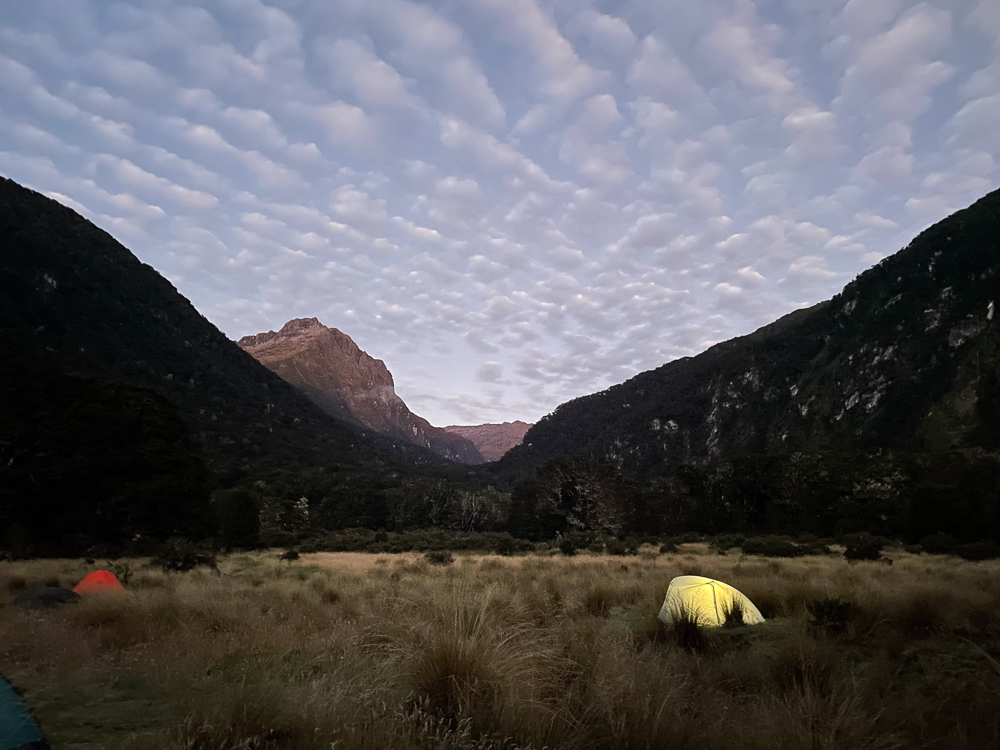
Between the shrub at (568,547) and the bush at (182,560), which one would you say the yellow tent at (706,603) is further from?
the shrub at (568,547)

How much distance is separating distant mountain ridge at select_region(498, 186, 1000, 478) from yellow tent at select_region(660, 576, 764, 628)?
2583 inches

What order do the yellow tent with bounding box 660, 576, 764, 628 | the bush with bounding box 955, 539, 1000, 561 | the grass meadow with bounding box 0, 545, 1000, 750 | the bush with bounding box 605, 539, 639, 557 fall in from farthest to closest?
the bush with bounding box 605, 539, 639, 557 < the bush with bounding box 955, 539, 1000, 561 < the yellow tent with bounding box 660, 576, 764, 628 < the grass meadow with bounding box 0, 545, 1000, 750

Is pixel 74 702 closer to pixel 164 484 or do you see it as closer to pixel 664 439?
pixel 164 484

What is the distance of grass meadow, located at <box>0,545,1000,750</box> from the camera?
2600 mm

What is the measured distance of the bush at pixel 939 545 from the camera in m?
22.7

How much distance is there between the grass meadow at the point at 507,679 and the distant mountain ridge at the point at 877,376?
221 feet

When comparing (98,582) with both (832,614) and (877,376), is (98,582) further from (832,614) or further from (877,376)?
(877,376)

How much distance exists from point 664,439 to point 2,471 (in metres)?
174

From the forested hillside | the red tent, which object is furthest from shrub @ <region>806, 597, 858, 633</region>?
the forested hillside

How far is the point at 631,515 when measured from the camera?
4472cm

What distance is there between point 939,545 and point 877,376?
11929 centimetres

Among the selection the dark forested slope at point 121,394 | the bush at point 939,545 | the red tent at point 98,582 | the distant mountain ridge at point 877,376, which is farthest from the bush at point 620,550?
the distant mountain ridge at point 877,376

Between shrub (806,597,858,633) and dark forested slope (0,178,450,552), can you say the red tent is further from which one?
dark forested slope (0,178,450,552)

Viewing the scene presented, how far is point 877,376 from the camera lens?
118000 mm
